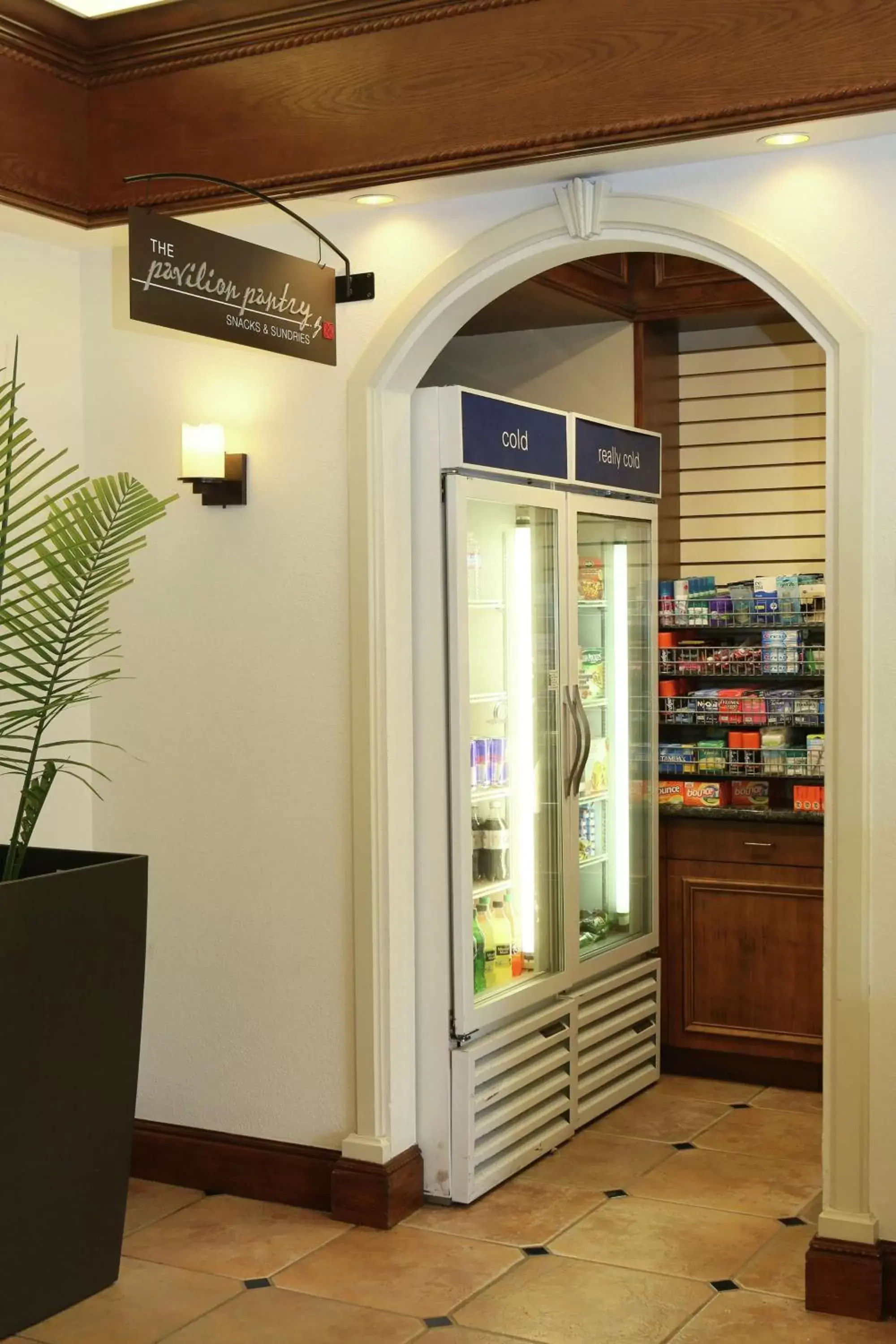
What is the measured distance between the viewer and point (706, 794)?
18.5ft

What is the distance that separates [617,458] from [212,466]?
163cm

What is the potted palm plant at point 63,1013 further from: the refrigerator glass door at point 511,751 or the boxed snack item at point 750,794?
the boxed snack item at point 750,794

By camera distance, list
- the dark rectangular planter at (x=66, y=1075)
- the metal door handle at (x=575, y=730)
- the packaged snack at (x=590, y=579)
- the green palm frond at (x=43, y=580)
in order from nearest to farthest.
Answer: the dark rectangular planter at (x=66, y=1075), the green palm frond at (x=43, y=580), the metal door handle at (x=575, y=730), the packaged snack at (x=590, y=579)

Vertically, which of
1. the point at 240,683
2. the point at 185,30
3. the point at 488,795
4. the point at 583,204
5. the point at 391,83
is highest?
the point at 185,30

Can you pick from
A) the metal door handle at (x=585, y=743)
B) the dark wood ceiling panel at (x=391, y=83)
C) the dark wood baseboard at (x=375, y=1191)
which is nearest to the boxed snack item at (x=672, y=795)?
the metal door handle at (x=585, y=743)

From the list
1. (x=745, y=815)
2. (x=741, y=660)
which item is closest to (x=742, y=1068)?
(x=745, y=815)

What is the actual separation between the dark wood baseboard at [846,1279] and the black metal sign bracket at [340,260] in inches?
110

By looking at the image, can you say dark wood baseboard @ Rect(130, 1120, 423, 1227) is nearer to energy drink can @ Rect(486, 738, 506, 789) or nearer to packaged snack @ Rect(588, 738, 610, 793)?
energy drink can @ Rect(486, 738, 506, 789)

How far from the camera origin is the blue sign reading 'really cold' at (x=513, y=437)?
4457mm

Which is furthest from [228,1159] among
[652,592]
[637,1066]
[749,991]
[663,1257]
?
[652,592]

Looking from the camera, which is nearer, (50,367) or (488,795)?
(50,367)

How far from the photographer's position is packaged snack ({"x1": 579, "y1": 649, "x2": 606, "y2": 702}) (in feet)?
17.6

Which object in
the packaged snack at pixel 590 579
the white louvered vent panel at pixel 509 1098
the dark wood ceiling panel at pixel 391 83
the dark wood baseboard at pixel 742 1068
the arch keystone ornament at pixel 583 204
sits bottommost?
the dark wood baseboard at pixel 742 1068

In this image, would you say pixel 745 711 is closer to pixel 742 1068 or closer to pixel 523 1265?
pixel 742 1068
